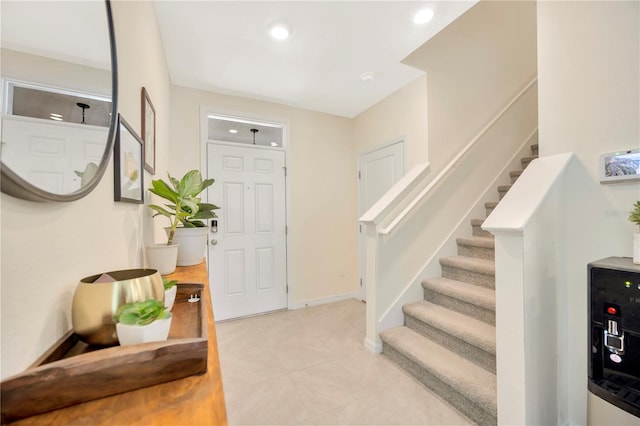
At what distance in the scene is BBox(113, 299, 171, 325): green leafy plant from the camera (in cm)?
56

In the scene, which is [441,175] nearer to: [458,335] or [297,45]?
[458,335]

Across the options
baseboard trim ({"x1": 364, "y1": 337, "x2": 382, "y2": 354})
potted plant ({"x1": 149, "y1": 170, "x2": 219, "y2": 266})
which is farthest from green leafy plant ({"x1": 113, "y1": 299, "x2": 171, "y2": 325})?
baseboard trim ({"x1": 364, "y1": 337, "x2": 382, "y2": 354})

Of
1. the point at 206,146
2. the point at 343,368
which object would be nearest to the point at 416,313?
the point at 343,368

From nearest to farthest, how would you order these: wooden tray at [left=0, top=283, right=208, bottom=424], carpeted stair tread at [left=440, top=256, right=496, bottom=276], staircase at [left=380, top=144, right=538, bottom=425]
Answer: wooden tray at [left=0, top=283, right=208, bottom=424] < staircase at [left=380, top=144, right=538, bottom=425] < carpeted stair tread at [left=440, top=256, right=496, bottom=276]

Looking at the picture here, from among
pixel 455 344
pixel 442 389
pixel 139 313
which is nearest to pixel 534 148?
pixel 455 344

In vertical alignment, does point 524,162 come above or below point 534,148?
below

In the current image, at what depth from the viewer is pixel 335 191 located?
3611mm

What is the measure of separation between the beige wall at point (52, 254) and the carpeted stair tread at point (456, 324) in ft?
6.60

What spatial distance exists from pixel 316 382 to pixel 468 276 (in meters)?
1.52

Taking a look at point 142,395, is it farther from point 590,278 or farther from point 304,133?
point 304,133

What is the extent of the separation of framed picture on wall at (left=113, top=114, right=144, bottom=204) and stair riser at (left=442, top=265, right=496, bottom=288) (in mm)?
2432

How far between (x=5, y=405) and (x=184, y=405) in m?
0.26

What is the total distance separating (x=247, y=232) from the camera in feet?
10.2

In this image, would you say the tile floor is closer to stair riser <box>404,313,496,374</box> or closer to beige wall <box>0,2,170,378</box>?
stair riser <box>404,313,496,374</box>
